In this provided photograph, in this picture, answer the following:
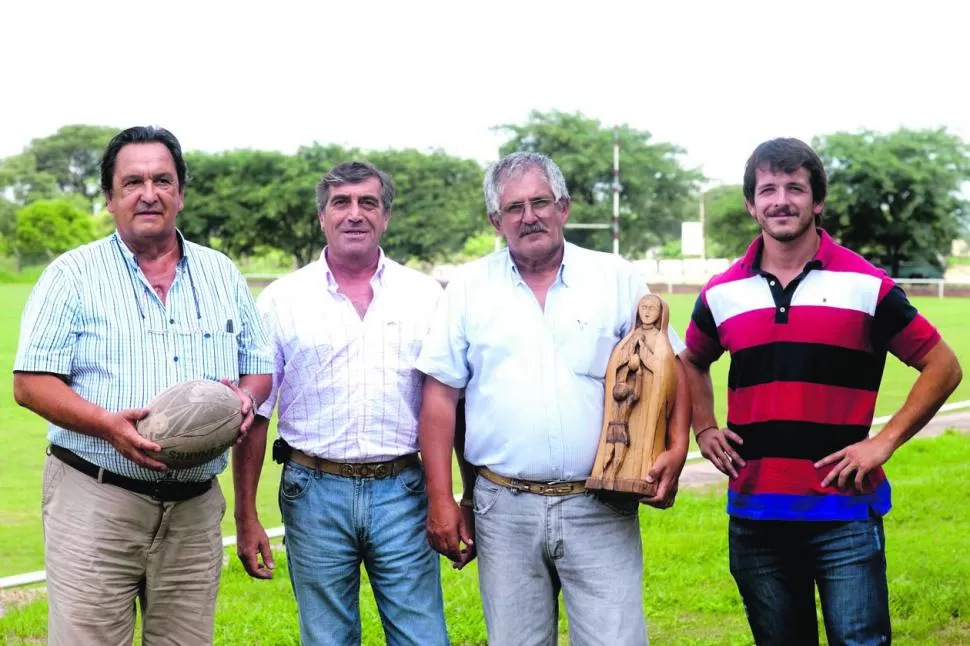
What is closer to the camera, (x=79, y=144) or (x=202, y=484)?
(x=202, y=484)

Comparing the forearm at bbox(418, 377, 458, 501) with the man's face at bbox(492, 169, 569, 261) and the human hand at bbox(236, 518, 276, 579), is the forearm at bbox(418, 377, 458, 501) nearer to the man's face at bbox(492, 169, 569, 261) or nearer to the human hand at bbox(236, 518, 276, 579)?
the man's face at bbox(492, 169, 569, 261)

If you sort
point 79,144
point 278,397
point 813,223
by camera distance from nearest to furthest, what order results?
point 813,223, point 278,397, point 79,144

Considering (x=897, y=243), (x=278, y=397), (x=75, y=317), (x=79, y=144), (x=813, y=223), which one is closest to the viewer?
(x=75, y=317)

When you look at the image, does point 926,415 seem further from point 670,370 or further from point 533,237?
point 533,237

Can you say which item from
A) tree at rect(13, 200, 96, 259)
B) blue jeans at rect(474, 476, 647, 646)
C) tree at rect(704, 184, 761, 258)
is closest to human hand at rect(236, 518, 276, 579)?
blue jeans at rect(474, 476, 647, 646)

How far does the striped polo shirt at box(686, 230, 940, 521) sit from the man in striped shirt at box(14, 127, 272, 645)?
5.13ft

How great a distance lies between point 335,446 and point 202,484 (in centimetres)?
47

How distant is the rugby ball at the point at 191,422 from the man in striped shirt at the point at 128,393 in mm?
39

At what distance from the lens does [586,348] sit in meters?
3.96

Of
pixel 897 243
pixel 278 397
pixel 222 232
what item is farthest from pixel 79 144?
pixel 278 397

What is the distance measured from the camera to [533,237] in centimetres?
400

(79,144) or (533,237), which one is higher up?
(79,144)

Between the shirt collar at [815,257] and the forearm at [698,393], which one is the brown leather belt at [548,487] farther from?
the shirt collar at [815,257]

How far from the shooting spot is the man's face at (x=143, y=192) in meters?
3.87
